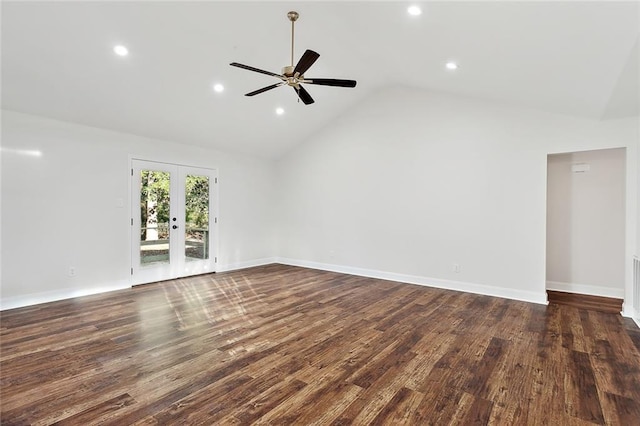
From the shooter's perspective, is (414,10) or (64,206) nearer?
(414,10)

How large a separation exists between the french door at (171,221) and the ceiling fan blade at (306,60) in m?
3.75

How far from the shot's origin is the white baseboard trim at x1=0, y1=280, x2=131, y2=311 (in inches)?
162

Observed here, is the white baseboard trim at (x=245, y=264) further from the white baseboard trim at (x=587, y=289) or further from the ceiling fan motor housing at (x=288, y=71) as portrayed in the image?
the white baseboard trim at (x=587, y=289)

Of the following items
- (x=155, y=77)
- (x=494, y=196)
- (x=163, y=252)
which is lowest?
(x=163, y=252)

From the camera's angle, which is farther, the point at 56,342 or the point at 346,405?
the point at 56,342

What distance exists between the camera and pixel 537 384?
242cm

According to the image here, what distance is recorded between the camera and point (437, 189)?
215 inches

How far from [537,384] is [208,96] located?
5.15m

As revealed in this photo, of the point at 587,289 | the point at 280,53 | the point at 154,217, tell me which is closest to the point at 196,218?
the point at 154,217

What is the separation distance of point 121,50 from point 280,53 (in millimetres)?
1892

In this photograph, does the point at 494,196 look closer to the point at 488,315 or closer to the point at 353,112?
the point at 488,315

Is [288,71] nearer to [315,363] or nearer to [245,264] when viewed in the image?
[315,363]

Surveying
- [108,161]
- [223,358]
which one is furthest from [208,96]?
[223,358]

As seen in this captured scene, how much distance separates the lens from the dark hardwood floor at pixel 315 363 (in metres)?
2.08
